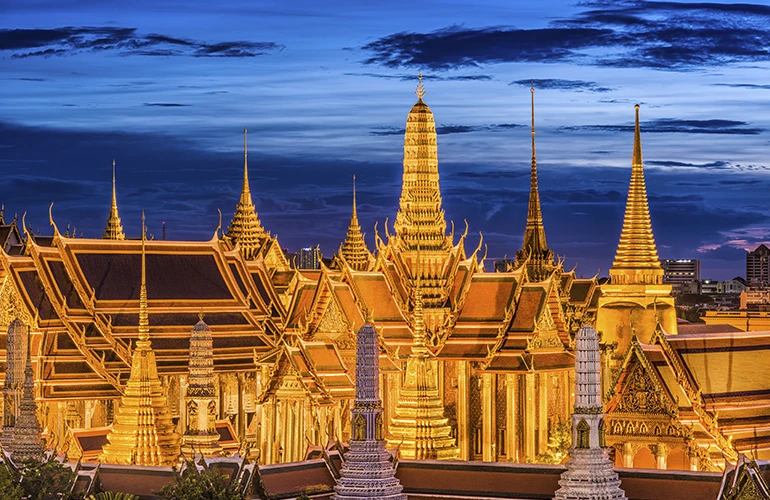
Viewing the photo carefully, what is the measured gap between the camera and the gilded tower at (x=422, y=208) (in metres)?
56.7

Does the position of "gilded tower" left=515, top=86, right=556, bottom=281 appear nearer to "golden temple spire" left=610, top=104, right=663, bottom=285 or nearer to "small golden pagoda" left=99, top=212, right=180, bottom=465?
"golden temple spire" left=610, top=104, right=663, bottom=285

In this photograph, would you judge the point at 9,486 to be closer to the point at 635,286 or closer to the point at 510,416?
the point at 510,416

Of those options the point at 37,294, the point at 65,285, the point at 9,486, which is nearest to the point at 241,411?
the point at 65,285

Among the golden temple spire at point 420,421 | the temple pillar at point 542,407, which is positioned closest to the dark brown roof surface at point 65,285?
the temple pillar at point 542,407

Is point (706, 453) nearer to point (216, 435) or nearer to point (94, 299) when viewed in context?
point (216, 435)

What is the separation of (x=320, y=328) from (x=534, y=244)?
963 inches

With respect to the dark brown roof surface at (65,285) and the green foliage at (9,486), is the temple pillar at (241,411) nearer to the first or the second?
the dark brown roof surface at (65,285)

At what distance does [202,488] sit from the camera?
3550 centimetres

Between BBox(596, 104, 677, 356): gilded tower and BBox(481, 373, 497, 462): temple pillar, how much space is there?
3.56 m

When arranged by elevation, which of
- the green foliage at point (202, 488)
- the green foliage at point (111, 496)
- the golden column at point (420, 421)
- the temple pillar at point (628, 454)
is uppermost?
the golden column at point (420, 421)

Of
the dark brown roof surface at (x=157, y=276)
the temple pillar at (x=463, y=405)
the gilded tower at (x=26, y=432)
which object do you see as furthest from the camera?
the dark brown roof surface at (x=157, y=276)


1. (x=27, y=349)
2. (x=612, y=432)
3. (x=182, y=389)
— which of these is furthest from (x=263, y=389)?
(x=612, y=432)

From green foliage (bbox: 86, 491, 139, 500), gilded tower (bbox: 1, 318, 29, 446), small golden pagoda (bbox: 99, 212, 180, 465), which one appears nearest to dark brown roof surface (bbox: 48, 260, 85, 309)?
gilded tower (bbox: 1, 318, 29, 446)

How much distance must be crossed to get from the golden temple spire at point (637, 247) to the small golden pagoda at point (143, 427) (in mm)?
15263
